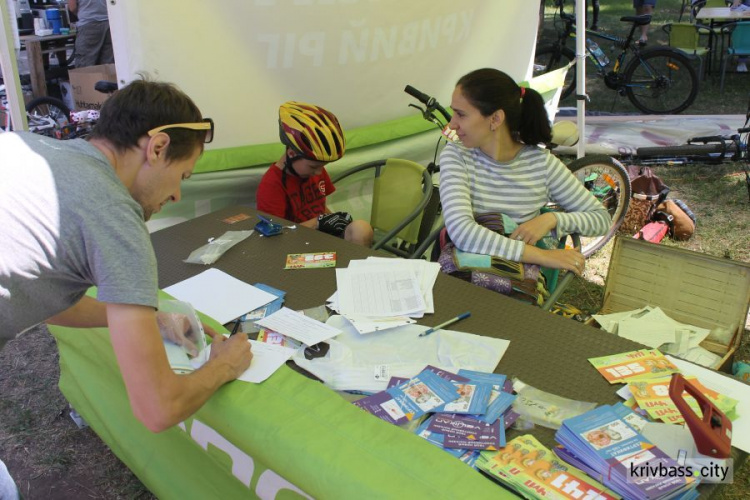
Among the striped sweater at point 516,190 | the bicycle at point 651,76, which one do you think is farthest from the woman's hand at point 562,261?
the bicycle at point 651,76

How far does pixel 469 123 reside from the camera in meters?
2.37

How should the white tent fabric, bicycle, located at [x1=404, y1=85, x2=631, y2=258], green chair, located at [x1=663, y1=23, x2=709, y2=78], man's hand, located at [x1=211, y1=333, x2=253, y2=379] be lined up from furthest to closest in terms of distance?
green chair, located at [x1=663, y1=23, x2=709, y2=78], bicycle, located at [x1=404, y1=85, x2=631, y2=258], the white tent fabric, man's hand, located at [x1=211, y1=333, x2=253, y2=379]

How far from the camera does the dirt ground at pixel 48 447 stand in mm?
2197

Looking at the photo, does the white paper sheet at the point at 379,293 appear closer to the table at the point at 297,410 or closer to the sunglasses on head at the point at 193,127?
the table at the point at 297,410

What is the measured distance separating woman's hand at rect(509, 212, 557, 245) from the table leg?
5411 millimetres

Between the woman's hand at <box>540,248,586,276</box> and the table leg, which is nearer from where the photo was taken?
the woman's hand at <box>540,248,586,276</box>

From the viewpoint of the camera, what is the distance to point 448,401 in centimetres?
141

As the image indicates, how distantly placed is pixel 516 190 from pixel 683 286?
89 cm

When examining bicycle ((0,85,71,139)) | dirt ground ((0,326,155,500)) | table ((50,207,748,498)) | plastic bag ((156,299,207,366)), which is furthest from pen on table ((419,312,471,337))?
bicycle ((0,85,71,139))

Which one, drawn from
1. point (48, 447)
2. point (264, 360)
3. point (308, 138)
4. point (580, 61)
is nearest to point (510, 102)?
point (308, 138)

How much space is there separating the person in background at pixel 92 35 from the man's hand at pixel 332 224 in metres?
3.60

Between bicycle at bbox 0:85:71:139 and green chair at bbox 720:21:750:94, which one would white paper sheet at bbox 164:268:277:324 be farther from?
green chair at bbox 720:21:750:94

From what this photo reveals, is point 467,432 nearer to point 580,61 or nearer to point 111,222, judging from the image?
point 111,222

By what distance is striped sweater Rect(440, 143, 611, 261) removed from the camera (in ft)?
7.90
